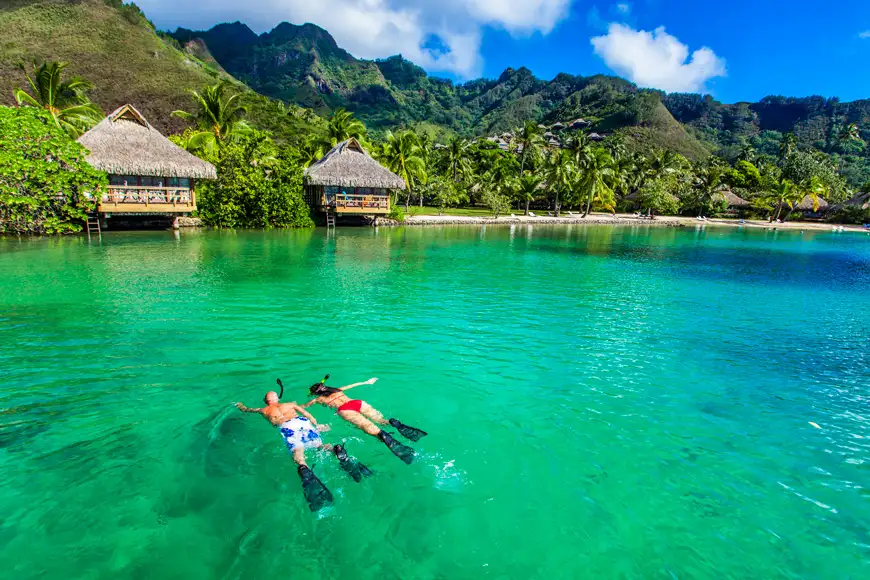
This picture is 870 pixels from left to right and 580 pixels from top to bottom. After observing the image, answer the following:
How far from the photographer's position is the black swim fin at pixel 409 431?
5.71 metres

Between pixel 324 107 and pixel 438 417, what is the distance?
13558 centimetres

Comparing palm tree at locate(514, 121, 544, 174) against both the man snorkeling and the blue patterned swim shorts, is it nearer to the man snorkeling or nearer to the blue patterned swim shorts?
the man snorkeling

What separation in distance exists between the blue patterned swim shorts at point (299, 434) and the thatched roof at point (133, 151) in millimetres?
24662

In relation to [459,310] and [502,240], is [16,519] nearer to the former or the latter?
[459,310]

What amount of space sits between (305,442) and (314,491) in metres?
0.80

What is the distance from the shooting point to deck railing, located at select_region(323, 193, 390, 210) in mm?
32625

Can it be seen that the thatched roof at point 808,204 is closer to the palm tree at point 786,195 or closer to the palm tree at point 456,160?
the palm tree at point 786,195

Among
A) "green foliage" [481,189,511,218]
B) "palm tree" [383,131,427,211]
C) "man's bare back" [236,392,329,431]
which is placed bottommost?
"man's bare back" [236,392,329,431]

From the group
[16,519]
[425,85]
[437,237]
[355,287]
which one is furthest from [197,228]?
[425,85]

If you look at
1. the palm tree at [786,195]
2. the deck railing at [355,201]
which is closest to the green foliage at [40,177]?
the deck railing at [355,201]

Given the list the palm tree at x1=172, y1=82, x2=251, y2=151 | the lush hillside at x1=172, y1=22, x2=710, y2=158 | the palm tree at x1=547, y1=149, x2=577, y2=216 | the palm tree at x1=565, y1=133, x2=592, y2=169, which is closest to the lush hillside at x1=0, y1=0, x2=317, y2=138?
the palm tree at x1=172, y1=82, x2=251, y2=151

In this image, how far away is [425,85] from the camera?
189m

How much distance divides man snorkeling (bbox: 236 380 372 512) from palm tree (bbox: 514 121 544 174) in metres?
55.3

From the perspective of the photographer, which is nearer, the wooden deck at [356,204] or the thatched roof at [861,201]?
the wooden deck at [356,204]
